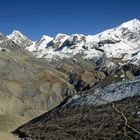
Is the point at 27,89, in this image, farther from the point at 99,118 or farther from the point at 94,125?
the point at 94,125

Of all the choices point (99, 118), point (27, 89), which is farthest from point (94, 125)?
point (27, 89)

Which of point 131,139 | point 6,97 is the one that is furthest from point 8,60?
point 131,139

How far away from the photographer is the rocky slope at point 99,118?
3591 centimetres

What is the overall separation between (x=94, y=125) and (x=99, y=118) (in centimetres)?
235

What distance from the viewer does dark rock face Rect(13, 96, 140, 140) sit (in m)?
35.4

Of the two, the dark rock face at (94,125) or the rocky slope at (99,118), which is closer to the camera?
the dark rock face at (94,125)

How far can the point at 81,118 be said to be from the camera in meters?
44.2

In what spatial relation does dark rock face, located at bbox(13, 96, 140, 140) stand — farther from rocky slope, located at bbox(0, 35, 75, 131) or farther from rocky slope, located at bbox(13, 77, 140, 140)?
rocky slope, located at bbox(0, 35, 75, 131)

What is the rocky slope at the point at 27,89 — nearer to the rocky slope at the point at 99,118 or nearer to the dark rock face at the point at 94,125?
the rocky slope at the point at 99,118

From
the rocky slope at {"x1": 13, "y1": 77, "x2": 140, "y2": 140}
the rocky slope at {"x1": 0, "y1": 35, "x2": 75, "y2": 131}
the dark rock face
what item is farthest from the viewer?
the rocky slope at {"x1": 0, "y1": 35, "x2": 75, "y2": 131}

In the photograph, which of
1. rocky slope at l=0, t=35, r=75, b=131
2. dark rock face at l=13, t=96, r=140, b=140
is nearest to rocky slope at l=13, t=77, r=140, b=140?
dark rock face at l=13, t=96, r=140, b=140

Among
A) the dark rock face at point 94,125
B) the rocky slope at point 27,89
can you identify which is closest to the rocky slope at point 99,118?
the dark rock face at point 94,125

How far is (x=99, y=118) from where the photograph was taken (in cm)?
4159

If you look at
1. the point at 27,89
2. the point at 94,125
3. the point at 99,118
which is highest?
the point at 27,89
